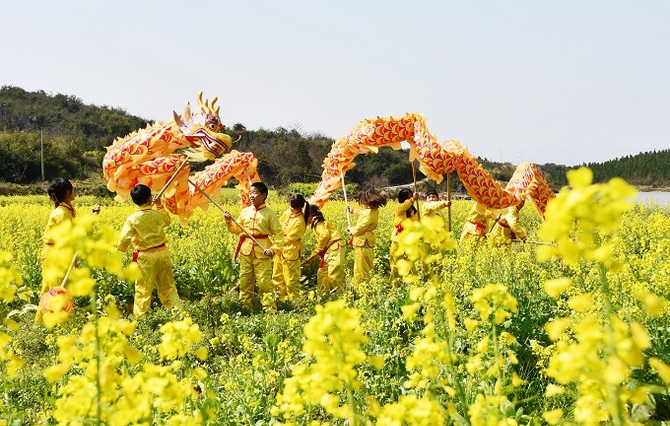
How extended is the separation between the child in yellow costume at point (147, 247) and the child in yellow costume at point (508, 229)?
439 cm

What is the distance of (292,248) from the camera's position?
659cm

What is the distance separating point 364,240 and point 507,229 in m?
2.43

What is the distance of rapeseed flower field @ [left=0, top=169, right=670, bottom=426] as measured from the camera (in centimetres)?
108

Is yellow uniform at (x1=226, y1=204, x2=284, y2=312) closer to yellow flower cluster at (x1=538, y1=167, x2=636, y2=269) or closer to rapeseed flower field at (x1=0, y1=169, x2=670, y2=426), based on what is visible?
rapeseed flower field at (x1=0, y1=169, x2=670, y2=426)

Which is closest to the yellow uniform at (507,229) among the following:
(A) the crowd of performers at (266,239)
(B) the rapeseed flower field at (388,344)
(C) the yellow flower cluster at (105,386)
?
(A) the crowd of performers at (266,239)

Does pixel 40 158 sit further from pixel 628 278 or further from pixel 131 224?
pixel 628 278

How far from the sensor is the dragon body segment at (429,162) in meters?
6.18

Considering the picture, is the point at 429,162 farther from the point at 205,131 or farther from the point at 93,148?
the point at 93,148

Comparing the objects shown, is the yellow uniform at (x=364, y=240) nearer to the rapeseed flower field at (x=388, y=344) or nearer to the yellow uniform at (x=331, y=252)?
the yellow uniform at (x=331, y=252)

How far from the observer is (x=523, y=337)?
3.78m

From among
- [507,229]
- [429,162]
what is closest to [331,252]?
[429,162]

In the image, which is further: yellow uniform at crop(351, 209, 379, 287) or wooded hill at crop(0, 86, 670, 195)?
wooded hill at crop(0, 86, 670, 195)

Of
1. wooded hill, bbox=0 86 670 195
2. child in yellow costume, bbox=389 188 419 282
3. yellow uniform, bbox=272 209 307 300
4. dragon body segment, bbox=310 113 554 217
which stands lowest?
yellow uniform, bbox=272 209 307 300

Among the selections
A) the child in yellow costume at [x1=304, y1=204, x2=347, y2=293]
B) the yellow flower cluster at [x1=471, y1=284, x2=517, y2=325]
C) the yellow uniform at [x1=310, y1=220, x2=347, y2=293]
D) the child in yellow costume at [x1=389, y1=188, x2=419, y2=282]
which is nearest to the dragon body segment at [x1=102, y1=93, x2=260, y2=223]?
the child in yellow costume at [x1=304, y1=204, x2=347, y2=293]
